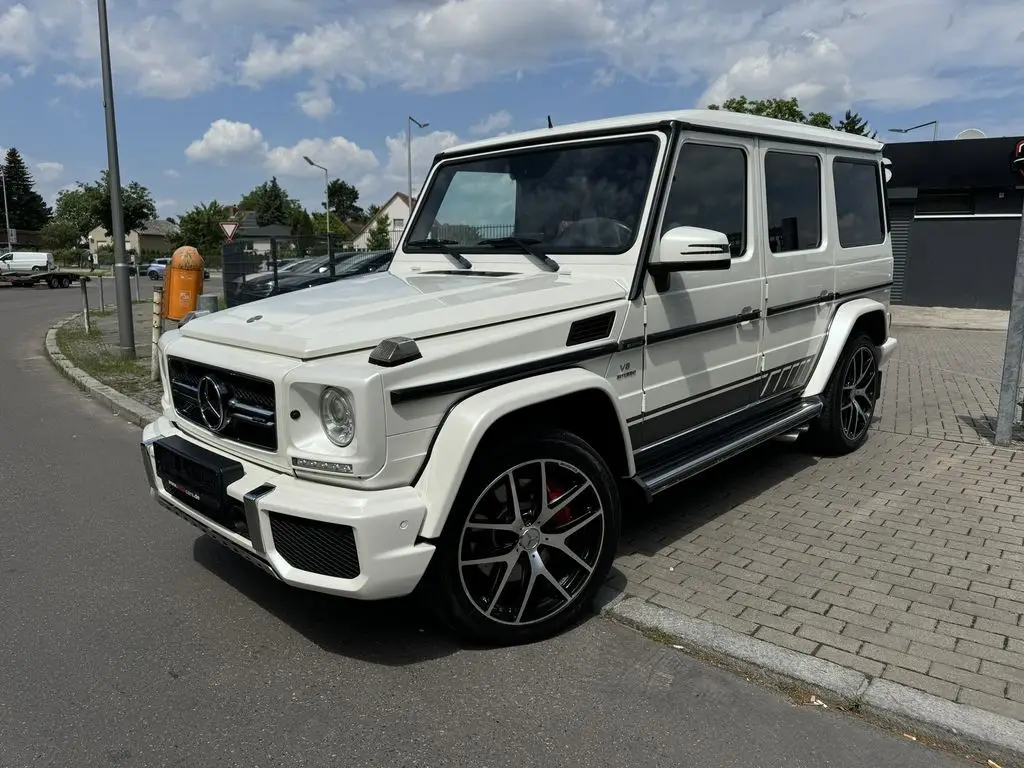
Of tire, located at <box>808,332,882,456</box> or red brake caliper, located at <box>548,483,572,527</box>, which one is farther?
tire, located at <box>808,332,882,456</box>

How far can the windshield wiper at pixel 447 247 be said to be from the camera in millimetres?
4285

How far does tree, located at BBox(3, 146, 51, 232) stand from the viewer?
90.3 m

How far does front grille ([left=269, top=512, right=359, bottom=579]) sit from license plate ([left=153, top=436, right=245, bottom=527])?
33 centimetres

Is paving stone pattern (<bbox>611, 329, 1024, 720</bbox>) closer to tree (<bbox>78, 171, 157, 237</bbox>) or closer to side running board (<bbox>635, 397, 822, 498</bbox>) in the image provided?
side running board (<bbox>635, 397, 822, 498</bbox>)

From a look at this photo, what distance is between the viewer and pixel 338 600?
3.71 m

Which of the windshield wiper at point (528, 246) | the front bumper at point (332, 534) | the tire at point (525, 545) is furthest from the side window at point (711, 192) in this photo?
the front bumper at point (332, 534)

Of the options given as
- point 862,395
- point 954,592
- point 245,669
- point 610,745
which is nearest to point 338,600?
point 245,669

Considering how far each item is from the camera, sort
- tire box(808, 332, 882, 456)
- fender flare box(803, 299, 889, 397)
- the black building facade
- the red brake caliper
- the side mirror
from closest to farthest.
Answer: the red brake caliper, the side mirror, fender flare box(803, 299, 889, 397), tire box(808, 332, 882, 456), the black building facade

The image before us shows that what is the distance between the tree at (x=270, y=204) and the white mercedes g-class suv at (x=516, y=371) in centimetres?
11923

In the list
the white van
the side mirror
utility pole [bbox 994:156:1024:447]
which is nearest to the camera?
the side mirror

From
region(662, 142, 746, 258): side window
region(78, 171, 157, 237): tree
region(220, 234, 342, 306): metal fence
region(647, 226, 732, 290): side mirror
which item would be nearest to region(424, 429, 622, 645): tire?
region(647, 226, 732, 290): side mirror

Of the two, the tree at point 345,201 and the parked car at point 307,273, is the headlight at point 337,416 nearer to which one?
the parked car at point 307,273

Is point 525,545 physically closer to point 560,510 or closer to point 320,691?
point 560,510

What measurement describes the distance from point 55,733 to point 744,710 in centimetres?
240
